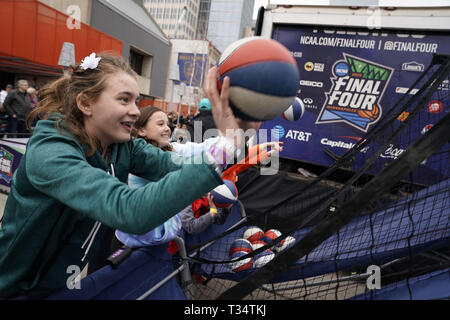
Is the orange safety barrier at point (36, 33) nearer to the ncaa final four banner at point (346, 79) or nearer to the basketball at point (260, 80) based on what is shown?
the ncaa final four banner at point (346, 79)

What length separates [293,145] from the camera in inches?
191

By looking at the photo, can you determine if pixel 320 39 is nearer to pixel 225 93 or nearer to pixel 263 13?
pixel 263 13

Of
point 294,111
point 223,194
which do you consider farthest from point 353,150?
point 223,194

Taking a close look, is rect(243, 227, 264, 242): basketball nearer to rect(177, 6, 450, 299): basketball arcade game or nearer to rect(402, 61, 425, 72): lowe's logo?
rect(177, 6, 450, 299): basketball arcade game

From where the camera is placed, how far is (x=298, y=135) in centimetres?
479

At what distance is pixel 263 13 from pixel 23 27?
434 inches

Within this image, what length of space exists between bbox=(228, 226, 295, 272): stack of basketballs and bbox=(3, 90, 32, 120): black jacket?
8.30m

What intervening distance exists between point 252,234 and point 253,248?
0.17 m

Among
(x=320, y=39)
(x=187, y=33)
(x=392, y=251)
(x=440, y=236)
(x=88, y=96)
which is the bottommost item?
(x=392, y=251)

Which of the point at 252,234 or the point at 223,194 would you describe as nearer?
the point at 223,194

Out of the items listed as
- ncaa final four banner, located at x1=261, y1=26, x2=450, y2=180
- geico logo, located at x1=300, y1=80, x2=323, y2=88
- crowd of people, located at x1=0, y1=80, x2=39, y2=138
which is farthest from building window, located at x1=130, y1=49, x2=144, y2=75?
geico logo, located at x1=300, y1=80, x2=323, y2=88

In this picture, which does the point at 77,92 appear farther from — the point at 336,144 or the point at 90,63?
the point at 336,144

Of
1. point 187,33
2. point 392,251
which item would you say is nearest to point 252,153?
point 392,251

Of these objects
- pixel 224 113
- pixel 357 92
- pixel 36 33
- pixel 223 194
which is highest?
pixel 36 33
